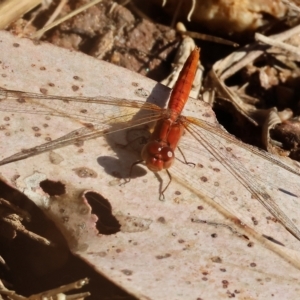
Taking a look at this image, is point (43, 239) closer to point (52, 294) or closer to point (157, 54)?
point (52, 294)

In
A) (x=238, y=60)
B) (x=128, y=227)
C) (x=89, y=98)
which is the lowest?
(x=128, y=227)

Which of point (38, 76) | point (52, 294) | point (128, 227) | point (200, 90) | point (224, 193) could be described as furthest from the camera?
point (200, 90)

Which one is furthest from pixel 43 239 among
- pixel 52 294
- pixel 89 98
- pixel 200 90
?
pixel 200 90

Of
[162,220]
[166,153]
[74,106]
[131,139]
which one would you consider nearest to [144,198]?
[162,220]

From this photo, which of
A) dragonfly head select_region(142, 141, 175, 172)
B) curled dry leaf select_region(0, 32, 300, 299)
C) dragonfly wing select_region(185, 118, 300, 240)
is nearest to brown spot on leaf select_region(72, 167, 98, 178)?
curled dry leaf select_region(0, 32, 300, 299)

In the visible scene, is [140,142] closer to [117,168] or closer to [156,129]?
[156,129]

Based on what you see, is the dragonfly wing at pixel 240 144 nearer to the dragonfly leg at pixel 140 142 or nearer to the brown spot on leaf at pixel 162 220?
the dragonfly leg at pixel 140 142

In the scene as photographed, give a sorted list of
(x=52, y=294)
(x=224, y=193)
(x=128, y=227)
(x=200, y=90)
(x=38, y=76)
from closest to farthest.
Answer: (x=52, y=294)
(x=128, y=227)
(x=224, y=193)
(x=38, y=76)
(x=200, y=90)

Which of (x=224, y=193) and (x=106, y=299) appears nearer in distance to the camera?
(x=106, y=299)
